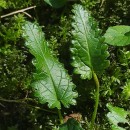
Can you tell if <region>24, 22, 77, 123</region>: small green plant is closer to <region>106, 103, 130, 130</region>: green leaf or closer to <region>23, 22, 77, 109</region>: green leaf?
<region>23, 22, 77, 109</region>: green leaf

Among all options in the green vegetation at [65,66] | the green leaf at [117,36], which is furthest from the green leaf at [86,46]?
the green leaf at [117,36]

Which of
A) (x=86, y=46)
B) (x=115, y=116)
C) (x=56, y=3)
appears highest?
(x=56, y=3)

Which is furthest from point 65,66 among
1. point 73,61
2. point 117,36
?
point 117,36

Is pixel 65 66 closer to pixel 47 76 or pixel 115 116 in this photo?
pixel 47 76

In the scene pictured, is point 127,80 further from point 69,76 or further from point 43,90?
point 43,90

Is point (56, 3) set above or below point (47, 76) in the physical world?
above

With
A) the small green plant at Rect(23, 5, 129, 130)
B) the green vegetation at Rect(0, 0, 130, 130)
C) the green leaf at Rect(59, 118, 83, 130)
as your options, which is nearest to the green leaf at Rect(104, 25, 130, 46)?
the green vegetation at Rect(0, 0, 130, 130)

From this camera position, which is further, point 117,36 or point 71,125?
point 117,36

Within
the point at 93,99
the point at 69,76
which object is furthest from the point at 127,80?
the point at 69,76
